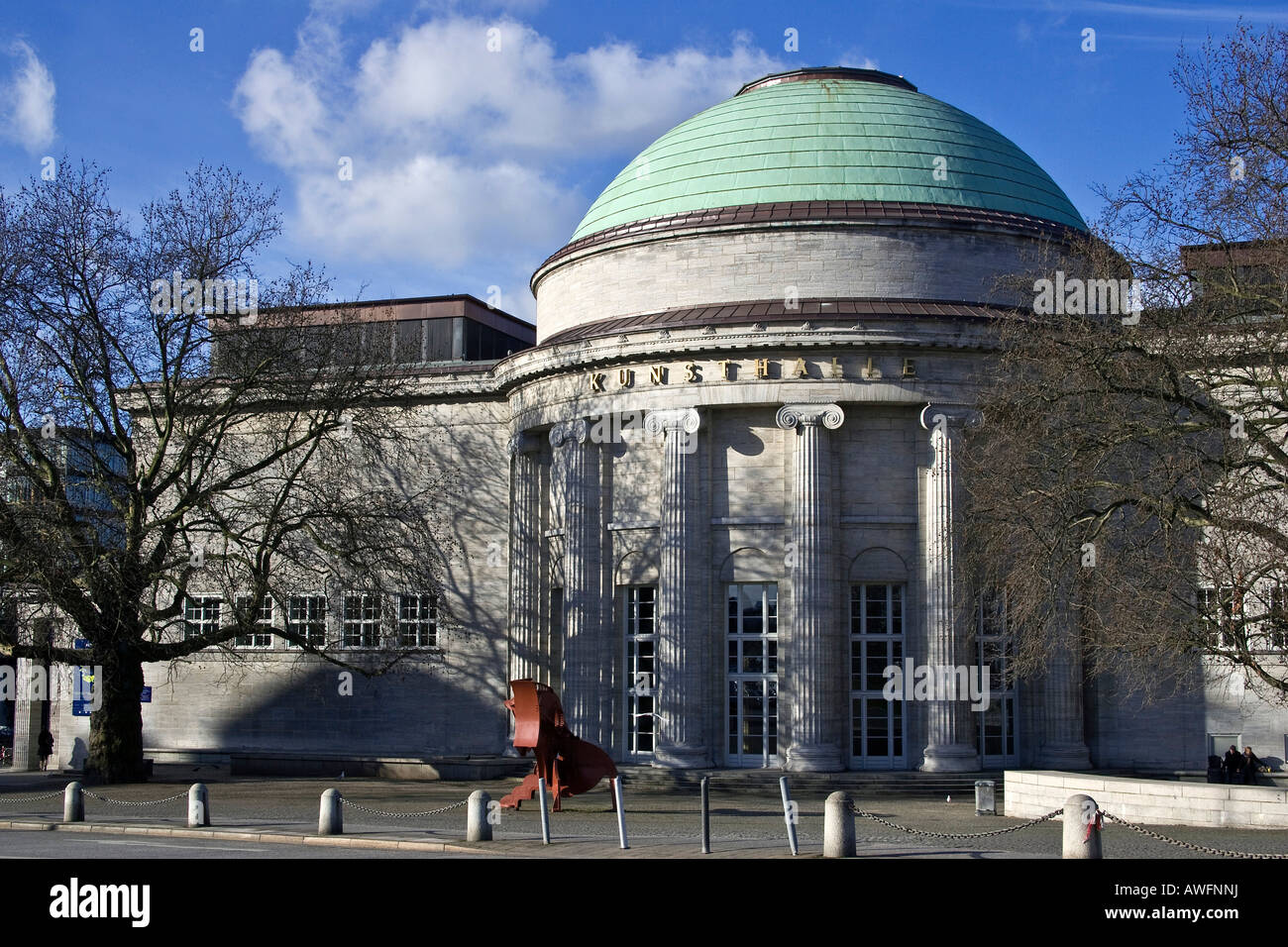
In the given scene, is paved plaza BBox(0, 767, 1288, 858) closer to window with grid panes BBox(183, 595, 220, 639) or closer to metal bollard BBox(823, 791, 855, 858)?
metal bollard BBox(823, 791, 855, 858)

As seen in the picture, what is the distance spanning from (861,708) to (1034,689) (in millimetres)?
4421

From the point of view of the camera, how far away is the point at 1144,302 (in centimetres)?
2692

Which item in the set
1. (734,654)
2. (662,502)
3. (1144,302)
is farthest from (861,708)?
(1144,302)

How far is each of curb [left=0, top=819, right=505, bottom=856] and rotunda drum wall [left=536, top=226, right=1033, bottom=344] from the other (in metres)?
20.1

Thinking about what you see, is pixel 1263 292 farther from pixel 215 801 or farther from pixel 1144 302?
A: pixel 215 801

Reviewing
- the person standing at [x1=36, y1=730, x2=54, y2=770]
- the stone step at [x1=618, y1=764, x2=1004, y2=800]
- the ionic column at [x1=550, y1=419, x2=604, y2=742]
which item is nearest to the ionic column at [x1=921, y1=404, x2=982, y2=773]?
the stone step at [x1=618, y1=764, x2=1004, y2=800]

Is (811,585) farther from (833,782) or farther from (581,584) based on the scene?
(581,584)

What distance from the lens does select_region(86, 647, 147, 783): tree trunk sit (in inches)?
1469

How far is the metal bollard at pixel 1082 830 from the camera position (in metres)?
19.1

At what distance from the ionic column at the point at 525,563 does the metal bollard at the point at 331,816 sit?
16.4m

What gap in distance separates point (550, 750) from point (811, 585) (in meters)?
8.94

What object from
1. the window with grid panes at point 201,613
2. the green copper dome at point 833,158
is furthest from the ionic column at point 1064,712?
the window with grid panes at point 201,613

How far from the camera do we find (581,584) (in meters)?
39.4
